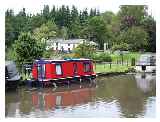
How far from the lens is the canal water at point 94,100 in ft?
18.8

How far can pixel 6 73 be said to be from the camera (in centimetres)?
596

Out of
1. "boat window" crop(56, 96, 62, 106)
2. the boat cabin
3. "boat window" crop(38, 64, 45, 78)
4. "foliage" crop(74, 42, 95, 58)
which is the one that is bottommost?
"boat window" crop(56, 96, 62, 106)

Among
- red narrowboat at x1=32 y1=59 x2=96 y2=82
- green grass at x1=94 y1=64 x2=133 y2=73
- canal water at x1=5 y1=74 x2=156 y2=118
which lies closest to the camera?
canal water at x1=5 y1=74 x2=156 y2=118

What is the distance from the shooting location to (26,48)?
233 inches

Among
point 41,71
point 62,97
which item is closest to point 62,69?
point 41,71

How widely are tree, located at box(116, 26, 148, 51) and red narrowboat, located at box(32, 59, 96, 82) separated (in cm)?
35

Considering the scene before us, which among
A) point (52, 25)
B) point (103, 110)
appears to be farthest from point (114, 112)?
point (52, 25)

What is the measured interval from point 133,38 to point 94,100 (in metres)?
0.59

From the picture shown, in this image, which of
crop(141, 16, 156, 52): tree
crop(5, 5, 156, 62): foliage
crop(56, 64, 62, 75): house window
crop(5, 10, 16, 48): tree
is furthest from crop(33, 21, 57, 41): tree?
crop(141, 16, 156, 52): tree

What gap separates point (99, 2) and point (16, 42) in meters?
0.73

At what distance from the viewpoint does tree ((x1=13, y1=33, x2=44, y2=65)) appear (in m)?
5.88

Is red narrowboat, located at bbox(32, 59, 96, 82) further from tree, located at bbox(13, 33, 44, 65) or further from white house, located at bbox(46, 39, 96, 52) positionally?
white house, located at bbox(46, 39, 96, 52)

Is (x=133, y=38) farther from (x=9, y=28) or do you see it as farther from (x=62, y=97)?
(x=9, y=28)
